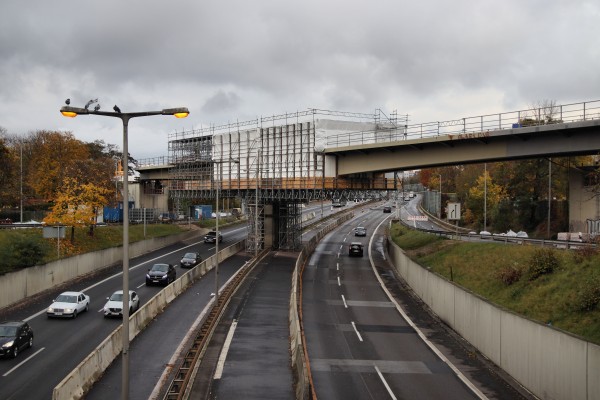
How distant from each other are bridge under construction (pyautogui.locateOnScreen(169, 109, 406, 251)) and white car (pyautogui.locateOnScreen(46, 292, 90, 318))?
712 inches

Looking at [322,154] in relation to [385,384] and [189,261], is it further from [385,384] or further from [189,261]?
[385,384]

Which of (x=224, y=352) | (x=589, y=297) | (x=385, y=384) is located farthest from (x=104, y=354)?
(x=589, y=297)

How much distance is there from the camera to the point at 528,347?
20.1 m

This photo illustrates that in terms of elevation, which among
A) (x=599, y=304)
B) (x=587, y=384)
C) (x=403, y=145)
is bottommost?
(x=587, y=384)

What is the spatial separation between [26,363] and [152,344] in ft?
18.4

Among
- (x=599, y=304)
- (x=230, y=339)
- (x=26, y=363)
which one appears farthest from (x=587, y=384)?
(x=26, y=363)

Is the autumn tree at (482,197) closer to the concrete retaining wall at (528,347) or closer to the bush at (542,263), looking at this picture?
the concrete retaining wall at (528,347)

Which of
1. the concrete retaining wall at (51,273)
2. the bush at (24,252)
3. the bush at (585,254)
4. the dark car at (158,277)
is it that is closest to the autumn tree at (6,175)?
the concrete retaining wall at (51,273)

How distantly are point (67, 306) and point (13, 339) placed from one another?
8.12 meters

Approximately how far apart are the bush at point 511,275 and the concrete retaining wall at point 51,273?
30599mm

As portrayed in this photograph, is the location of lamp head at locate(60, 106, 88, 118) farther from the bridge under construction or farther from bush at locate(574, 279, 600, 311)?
the bridge under construction

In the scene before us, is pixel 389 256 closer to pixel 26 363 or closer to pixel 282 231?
pixel 282 231

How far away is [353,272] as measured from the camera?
170 ft

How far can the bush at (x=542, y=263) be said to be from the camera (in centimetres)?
2491
